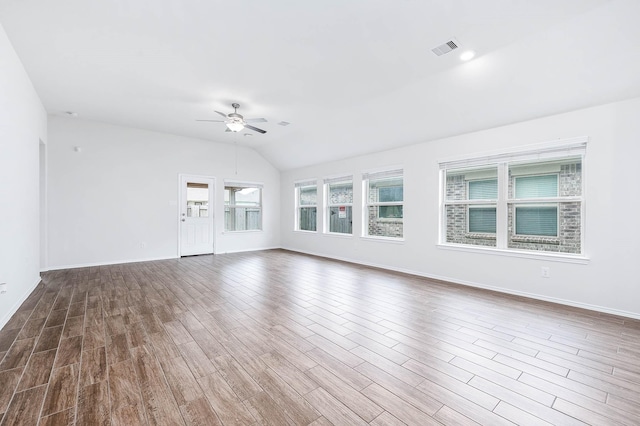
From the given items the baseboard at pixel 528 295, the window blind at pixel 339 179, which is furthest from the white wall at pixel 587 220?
the window blind at pixel 339 179

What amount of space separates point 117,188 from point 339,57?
5.58 metres

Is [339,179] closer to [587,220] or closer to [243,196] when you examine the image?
[243,196]

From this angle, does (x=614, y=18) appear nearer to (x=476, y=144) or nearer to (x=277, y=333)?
(x=476, y=144)

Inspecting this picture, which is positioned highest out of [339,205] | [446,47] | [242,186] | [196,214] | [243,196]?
[446,47]

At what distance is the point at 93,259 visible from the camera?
583cm

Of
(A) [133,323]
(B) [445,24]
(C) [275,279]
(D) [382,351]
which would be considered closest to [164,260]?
(C) [275,279]

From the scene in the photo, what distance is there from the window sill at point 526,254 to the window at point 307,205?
3.81m

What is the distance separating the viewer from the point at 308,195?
809 centimetres

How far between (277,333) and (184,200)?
5.38 meters

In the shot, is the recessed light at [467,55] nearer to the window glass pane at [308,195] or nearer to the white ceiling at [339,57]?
the white ceiling at [339,57]

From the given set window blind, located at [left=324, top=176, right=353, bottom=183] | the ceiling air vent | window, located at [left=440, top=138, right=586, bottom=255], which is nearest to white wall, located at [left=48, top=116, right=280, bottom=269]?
window blind, located at [left=324, top=176, right=353, bottom=183]

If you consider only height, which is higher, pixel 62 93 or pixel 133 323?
pixel 62 93

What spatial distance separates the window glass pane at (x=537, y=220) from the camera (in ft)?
13.0

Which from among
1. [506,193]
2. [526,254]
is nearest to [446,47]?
[506,193]
